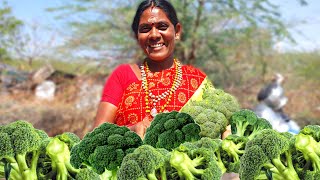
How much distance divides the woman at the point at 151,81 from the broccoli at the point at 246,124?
0.35 m

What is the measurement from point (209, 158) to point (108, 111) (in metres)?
0.82

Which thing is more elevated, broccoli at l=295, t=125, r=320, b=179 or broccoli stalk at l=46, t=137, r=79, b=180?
broccoli at l=295, t=125, r=320, b=179

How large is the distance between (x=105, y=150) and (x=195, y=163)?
0.78ft

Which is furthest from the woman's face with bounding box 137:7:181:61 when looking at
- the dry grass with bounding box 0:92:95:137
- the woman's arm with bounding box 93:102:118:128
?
the dry grass with bounding box 0:92:95:137

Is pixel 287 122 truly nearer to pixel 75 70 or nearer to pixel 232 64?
pixel 232 64

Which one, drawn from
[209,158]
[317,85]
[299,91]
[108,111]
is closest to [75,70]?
[299,91]

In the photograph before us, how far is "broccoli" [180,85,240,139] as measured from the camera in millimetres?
1704

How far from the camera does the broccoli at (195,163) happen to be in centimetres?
130

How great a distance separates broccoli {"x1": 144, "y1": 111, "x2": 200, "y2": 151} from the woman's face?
0.54 meters

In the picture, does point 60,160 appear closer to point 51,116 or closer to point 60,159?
point 60,159

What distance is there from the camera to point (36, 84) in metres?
13.5

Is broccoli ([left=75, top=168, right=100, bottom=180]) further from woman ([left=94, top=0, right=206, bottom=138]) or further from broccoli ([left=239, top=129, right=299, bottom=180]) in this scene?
woman ([left=94, top=0, right=206, bottom=138])

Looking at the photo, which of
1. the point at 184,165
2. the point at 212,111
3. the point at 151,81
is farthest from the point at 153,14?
the point at 184,165

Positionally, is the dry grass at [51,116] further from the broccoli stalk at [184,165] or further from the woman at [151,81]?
the broccoli stalk at [184,165]
